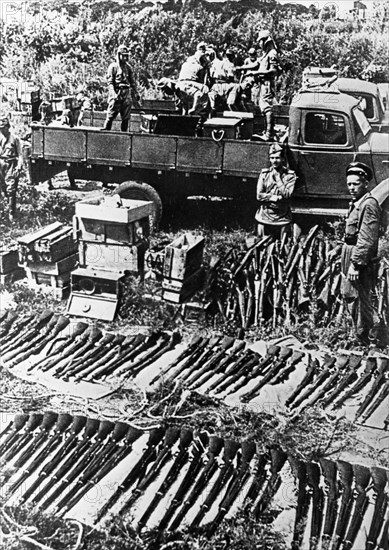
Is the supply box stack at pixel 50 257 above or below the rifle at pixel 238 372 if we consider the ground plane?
above

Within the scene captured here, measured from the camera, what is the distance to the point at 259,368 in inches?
221

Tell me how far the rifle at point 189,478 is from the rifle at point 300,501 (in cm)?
57

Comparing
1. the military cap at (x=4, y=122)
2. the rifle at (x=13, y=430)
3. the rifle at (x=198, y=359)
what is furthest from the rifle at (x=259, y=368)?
the military cap at (x=4, y=122)

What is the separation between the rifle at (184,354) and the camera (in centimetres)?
563

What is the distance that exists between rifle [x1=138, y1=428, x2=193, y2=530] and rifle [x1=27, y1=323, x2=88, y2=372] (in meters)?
1.67

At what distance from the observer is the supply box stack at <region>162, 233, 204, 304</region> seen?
20.6 feet

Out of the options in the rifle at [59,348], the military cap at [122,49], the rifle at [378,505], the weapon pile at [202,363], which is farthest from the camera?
the military cap at [122,49]

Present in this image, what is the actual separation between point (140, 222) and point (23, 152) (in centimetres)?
236

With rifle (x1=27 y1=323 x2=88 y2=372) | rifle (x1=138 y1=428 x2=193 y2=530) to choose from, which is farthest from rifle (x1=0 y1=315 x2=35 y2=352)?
rifle (x1=138 y1=428 x2=193 y2=530)

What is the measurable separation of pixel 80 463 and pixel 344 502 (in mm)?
1688

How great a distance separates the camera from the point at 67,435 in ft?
16.3

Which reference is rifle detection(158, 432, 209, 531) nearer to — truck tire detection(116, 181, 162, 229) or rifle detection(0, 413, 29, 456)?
rifle detection(0, 413, 29, 456)

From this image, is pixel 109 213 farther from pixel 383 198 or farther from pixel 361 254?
pixel 383 198

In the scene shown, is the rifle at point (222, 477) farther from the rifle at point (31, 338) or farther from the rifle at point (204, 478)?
the rifle at point (31, 338)
